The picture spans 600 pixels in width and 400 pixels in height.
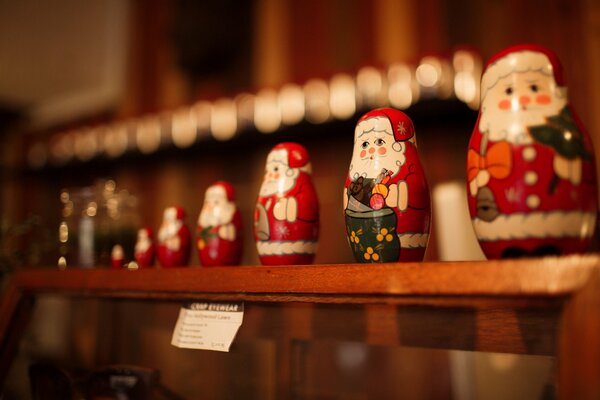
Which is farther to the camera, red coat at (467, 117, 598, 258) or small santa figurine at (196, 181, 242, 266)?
small santa figurine at (196, 181, 242, 266)

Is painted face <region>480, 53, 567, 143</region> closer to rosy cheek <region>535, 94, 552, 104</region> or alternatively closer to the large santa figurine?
rosy cheek <region>535, 94, 552, 104</region>

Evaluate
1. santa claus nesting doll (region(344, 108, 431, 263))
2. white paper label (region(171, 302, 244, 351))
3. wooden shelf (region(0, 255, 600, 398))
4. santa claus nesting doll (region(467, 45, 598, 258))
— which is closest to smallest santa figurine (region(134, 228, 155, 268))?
wooden shelf (region(0, 255, 600, 398))

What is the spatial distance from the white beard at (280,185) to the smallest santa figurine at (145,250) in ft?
1.31

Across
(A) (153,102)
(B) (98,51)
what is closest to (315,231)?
(A) (153,102)

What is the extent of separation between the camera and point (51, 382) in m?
1.01

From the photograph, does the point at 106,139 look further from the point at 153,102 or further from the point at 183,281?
the point at 183,281

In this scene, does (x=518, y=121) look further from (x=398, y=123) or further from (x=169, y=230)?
(x=169, y=230)

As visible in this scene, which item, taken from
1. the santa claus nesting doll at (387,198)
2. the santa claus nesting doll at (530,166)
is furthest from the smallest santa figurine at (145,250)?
the santa claus nesting doll at (530,166)

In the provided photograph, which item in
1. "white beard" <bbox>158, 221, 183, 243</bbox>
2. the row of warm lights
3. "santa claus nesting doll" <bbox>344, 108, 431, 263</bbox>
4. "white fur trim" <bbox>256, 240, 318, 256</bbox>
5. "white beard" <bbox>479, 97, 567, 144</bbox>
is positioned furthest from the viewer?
the row of warm lights

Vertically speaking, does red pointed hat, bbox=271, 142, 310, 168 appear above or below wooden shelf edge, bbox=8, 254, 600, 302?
above

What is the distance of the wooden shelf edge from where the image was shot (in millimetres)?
521

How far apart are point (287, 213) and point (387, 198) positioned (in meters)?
0.20

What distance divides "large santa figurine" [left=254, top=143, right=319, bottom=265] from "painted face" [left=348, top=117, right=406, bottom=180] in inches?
5.1

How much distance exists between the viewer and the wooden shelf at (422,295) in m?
0.51
